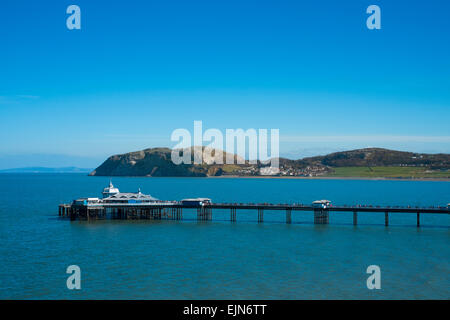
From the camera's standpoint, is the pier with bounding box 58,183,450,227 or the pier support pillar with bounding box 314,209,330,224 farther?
the pier with bounding box 58,183,450,227

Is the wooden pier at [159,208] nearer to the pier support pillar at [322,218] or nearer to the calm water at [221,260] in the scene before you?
the pier support pillar at [322,218]

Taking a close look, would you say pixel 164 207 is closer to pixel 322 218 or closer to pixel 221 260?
Answer: pixel 322 218

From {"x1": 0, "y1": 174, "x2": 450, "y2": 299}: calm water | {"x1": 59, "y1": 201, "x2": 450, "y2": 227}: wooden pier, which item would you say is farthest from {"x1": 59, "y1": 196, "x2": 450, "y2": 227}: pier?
{"x1": 0, "y1": 174, "x2": 450, "y2": 299}: calm water

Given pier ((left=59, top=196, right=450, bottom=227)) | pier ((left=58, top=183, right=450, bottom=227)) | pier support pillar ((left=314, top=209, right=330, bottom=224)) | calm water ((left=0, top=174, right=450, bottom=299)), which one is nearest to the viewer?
calm water ((left=0, top=174, right=450, bottom=299))

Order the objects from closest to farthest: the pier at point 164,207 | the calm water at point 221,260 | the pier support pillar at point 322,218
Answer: the calm water at point 221,260
the pier support pillar at point 322,218
the pier at point 164,207

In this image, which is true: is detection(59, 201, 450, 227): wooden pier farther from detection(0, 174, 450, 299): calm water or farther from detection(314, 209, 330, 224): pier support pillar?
detection(0, 174, 450, 299): calm water

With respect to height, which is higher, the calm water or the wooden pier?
the wooden pier

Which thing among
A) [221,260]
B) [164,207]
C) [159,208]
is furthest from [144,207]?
[221,260]

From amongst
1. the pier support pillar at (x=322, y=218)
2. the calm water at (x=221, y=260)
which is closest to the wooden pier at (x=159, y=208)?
the pier support pillar at (x=322, y=218)

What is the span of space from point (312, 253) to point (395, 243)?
1591 centimetres

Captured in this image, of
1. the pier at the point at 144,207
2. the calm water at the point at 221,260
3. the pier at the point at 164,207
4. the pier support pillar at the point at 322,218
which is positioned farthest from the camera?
the pier at the point at 144,207
